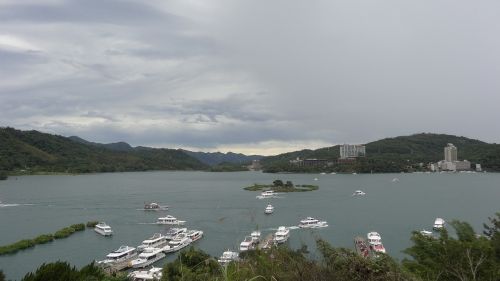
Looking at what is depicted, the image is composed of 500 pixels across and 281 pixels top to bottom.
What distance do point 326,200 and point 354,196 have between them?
5.45m

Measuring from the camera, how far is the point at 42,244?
2994 cm

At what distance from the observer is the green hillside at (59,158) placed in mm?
103250

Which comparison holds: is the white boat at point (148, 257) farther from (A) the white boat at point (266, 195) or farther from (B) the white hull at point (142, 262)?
(A) the white boat at point (266, 195)

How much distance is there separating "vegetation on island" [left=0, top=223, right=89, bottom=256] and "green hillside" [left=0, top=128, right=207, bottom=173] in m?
73.0

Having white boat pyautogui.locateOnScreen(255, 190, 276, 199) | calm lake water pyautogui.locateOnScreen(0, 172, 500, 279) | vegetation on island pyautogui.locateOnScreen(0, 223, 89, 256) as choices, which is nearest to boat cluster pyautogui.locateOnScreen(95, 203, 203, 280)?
calm lake water pyautogui.locateOnScreen(0, 172, 500, 279)

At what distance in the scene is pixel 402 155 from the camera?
425 feet

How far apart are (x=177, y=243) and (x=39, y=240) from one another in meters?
9.35

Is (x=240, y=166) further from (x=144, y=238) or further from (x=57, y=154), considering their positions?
(x=144, y=238)

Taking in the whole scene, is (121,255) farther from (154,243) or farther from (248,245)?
(248,245)

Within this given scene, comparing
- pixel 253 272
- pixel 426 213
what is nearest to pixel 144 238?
pixel 426 213

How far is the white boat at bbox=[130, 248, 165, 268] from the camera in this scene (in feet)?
80.0

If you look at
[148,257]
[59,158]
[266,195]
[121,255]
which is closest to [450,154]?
[266,195]

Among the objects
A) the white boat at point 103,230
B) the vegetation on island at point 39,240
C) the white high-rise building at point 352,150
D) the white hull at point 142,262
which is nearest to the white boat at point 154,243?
the white hull at point 142,262

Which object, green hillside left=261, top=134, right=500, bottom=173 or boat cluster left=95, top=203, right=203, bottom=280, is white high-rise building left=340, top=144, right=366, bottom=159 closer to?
green hillside left=261, top=134, right=500, bottom=173
